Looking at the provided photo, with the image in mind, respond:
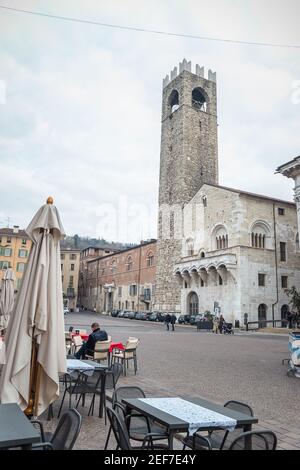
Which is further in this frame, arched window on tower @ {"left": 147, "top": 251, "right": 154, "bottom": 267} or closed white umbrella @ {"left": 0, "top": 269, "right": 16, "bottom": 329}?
arched window on tower @ {"left": 147, "top": 251, "right": 154, "bottom": 267}

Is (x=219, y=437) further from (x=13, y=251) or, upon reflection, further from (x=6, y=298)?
(x=13, y=251)

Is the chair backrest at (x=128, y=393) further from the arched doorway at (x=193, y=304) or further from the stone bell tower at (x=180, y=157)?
the stone bell tower at (x=180, y=157)

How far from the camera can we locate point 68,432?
9.95ft

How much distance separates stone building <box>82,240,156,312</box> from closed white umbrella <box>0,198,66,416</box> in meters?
45.5

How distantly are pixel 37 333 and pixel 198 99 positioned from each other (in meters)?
51.2

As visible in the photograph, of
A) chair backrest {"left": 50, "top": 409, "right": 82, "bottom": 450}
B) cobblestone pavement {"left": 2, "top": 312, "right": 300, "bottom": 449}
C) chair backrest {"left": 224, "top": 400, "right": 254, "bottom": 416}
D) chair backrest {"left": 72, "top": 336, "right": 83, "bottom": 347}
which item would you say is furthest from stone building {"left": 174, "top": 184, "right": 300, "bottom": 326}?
chair backrest {"left": 50, "top": 409, "right": 82, "bottom": 450}

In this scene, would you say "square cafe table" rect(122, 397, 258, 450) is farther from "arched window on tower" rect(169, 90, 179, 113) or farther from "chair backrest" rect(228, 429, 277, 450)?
"arched window on tower" rect(169, 90, 179, 113)

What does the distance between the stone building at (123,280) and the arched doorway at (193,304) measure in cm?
987

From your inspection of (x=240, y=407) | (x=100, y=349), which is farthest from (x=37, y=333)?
(x=100, y=349)

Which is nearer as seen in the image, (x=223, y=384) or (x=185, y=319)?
(x=223, y=384)

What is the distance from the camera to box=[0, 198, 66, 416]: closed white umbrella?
15.5 ft

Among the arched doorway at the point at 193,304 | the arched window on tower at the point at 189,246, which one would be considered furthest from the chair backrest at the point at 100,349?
the arched window on tower at the point at 189,246

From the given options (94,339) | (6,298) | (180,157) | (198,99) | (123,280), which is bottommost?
(94,339)

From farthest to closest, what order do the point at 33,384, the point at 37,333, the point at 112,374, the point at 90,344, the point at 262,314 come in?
the point at 262,314 < the point at 90,344 < the point at 112,374 < the point at 33,384 < the point at 37,333
